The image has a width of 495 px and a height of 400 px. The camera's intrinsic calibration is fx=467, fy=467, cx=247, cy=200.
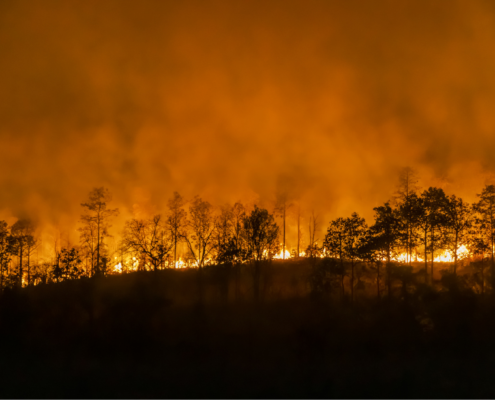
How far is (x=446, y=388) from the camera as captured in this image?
2544 cm

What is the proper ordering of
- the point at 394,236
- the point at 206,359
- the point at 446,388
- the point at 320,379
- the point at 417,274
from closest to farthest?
the point at 446,388
the point at 320,379
the point at 206,359
the point at 394,236
the point at 417,274

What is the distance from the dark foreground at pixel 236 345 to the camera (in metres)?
25.6

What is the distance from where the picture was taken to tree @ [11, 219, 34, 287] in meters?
59.2

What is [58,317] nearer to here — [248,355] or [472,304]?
[248,355]

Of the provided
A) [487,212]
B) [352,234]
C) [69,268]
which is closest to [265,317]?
[352,234]

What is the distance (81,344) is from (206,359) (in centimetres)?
1027

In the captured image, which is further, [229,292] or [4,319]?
[229,292]

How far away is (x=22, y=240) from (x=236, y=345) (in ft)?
131

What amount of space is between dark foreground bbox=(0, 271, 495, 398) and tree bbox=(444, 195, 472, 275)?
825 cm

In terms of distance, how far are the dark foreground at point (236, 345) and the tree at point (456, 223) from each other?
8.25m

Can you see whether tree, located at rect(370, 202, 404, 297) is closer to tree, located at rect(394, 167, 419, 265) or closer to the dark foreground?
tree, located at rect(394, 167, 419, 265)

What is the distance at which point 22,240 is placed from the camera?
6206 cm

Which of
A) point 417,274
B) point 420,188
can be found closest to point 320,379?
point 417,274

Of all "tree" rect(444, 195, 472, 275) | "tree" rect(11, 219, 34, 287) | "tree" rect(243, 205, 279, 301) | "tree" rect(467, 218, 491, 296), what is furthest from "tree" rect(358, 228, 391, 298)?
"tree" rect(11, 219, 34, 287)
